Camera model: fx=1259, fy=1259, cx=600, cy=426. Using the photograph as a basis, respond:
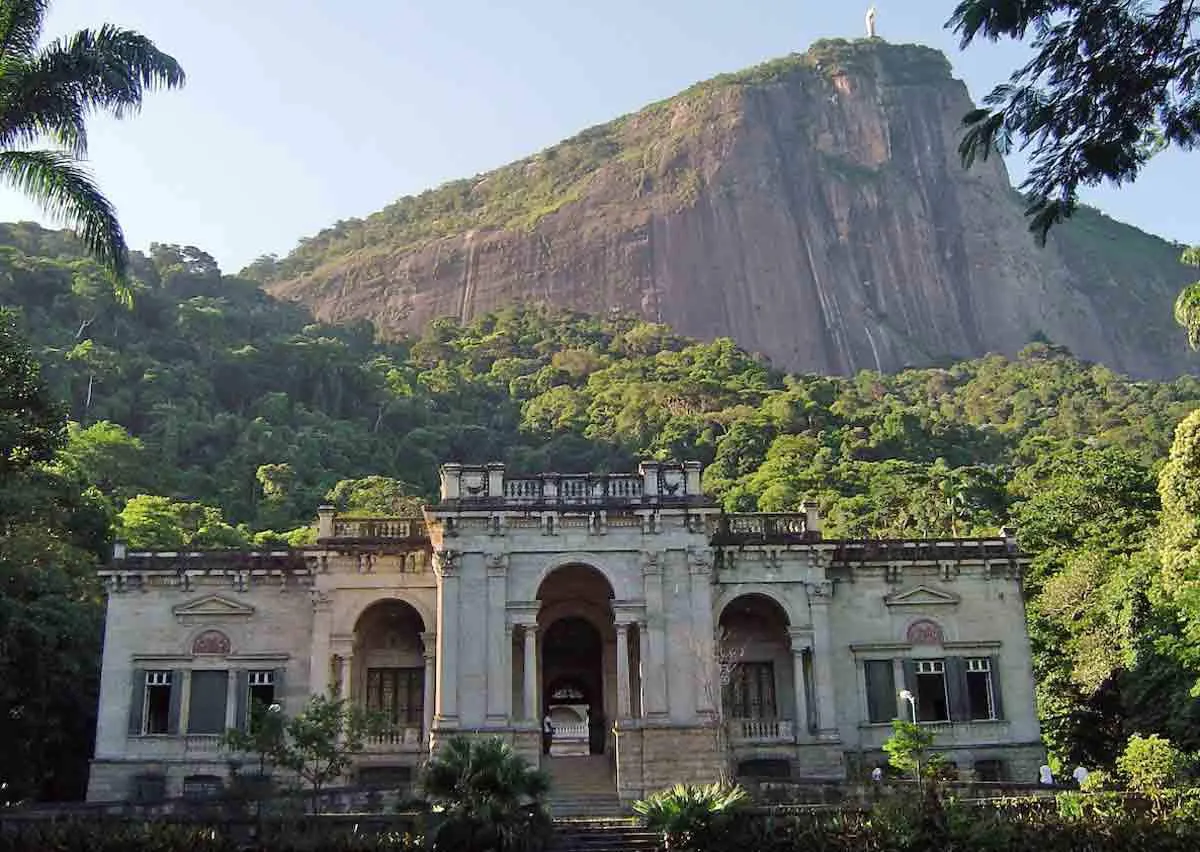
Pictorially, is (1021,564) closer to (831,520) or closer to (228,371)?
(831,520)

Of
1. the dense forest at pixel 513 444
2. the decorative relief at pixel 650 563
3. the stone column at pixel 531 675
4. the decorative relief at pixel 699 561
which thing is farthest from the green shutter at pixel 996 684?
the stone column at pixel 531 675

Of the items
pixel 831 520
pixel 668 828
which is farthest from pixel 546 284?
pixel 668 828

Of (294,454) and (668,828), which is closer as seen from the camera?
(668,828)

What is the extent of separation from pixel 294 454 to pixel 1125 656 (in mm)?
52199

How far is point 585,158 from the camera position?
526 ft

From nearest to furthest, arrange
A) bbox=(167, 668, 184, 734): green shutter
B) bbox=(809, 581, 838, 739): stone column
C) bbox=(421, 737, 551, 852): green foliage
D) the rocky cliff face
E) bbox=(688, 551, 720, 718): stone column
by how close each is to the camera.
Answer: bbox=(421, 737, 551, 852): green foliage → bbox=(688, 551, 720, 718): stone column → bbox=(809, 581, 838, 739): stone column → bbox=(167, 668, 184, 734): green shutter → the rocky cliff face

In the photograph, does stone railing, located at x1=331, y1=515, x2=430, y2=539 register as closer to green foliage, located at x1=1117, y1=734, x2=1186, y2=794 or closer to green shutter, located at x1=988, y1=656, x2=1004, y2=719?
green shutter, located at x1=988, y1=656, x2=1004, y2=719

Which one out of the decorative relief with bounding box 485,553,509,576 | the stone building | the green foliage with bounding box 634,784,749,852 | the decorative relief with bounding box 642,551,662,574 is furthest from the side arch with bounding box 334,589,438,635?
the green foliage with bounding box 634,784,749,852

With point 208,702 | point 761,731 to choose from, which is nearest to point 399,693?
point 208,702

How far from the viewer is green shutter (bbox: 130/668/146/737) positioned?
3288 centimetres

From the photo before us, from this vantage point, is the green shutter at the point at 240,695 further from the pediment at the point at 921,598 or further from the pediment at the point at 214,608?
the pediment at the point at 921,598

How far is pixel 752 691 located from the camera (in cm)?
3475

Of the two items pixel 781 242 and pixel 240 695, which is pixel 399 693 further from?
pixel 781 242

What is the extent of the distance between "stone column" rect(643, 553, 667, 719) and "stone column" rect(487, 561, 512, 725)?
3.34 metres
